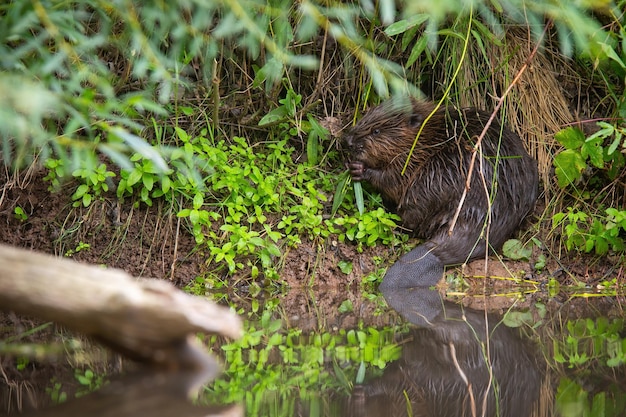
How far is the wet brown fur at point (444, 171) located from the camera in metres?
4.40

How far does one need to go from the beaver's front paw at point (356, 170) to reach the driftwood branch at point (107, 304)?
2.46 m

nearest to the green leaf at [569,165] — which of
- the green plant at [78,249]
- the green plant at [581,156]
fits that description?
the green plant at [581,156]

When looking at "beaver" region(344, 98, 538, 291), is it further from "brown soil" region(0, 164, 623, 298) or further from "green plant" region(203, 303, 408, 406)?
"green plant" region(203, 303, 408, 406)

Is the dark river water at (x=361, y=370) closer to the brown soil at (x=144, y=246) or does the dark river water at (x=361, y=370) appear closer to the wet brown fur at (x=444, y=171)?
the brown soil at (x=144, y=246)

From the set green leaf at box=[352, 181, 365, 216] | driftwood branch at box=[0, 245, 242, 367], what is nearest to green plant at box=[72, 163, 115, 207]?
green leaf at box=[352, 181, 365, 216]

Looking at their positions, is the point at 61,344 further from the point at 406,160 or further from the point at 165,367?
the point at 406,160

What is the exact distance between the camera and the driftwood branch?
2109mm

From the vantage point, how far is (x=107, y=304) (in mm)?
2104

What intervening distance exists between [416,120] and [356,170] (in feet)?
1.37

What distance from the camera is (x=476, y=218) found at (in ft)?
14.4

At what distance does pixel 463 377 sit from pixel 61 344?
136cm

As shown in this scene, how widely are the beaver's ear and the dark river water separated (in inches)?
52.1

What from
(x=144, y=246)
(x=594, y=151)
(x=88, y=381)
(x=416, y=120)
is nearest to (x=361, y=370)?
(x=88, y=381)

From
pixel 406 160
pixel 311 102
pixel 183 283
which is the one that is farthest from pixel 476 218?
pixel 183 283
